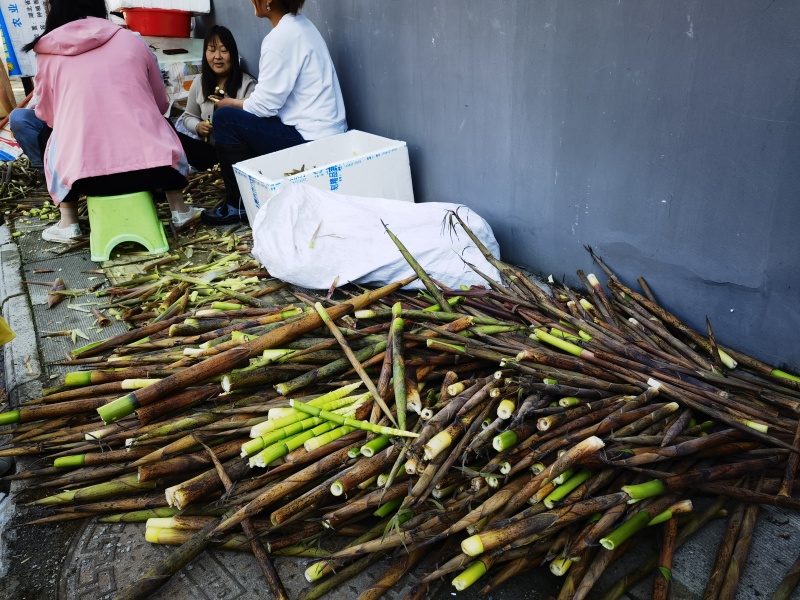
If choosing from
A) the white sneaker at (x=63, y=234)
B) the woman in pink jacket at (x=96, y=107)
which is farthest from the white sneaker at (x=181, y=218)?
the white sneaker at (x=63, y=234)

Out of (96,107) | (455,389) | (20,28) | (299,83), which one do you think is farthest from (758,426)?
(20,28)

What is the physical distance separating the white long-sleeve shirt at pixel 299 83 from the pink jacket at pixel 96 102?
87cm

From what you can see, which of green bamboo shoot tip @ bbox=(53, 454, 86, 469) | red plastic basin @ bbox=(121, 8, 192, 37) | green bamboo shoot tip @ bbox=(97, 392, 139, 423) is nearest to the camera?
green bamboo shoot tip @ bbox=(97, 392, 139, 423)

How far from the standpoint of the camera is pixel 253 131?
5.19 meters

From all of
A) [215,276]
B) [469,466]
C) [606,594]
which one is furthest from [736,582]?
[215,276]

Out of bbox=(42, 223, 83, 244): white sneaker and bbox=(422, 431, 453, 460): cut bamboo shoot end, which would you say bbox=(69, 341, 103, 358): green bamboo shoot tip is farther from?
bbox=(42, 223, 83, 244): white sneaker

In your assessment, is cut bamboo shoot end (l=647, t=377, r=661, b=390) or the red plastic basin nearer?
cut bamboo shoot end (l=647, t=377, r=661, b=390)

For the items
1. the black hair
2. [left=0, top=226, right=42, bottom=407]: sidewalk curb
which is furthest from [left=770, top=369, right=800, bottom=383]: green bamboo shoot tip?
the black hair

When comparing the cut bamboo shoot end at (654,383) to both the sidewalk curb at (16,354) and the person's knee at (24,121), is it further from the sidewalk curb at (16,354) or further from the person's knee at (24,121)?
the person's knee at (24,121)

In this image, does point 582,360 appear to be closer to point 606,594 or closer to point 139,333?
point 606,594

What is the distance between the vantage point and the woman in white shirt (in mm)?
4824

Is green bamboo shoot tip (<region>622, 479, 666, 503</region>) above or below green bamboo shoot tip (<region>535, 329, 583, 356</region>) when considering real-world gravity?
below

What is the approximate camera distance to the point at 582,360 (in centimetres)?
249

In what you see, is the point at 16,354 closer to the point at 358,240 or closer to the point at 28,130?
the point at 358,240
